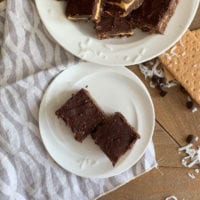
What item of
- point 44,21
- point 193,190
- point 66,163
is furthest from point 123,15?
point 193,190

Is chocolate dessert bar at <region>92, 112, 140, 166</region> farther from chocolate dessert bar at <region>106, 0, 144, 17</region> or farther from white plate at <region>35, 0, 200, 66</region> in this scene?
chocolate dessert bar at <region>106, 0, 144, 17</region>

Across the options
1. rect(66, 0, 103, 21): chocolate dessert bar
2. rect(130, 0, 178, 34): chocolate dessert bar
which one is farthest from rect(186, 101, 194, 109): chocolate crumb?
rect(66, 0, 103, 21): chocolate dessert bar

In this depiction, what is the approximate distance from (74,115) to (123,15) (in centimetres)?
32

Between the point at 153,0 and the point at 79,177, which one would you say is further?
the point at 79,177

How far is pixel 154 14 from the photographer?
3.98 feet

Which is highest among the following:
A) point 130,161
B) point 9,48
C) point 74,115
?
point 9,48

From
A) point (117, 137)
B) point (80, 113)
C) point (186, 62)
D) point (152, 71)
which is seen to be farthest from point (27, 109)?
point (186, 62)

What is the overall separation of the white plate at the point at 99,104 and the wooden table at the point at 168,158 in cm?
A: 5

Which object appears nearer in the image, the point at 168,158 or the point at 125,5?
the point at 125,5

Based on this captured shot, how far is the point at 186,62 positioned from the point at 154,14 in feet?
0.61

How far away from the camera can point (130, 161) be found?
50.2 inches

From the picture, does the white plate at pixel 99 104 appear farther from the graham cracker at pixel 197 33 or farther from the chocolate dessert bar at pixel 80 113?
the graham cracker at pixel 197 33

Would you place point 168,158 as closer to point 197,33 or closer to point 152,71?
point 152,71

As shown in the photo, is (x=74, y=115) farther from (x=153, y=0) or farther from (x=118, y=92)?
(x=153, y=0)
